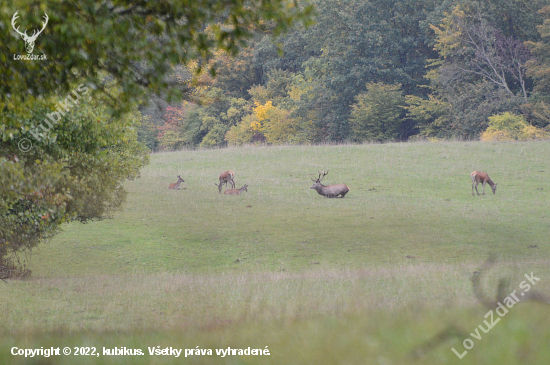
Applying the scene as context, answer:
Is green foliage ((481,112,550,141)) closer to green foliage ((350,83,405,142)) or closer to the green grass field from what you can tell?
the green grass field

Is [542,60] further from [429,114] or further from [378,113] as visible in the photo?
[378,113]

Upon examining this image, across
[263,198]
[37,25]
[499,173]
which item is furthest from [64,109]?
[499,173]

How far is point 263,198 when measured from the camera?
29.2 m

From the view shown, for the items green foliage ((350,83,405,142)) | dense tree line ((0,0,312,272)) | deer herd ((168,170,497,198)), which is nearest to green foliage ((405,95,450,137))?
green foliage ((350,83,405,142))

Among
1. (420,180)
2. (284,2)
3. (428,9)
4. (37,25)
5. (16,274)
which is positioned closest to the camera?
(37,25)

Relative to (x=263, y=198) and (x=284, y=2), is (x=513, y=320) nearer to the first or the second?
(x=284, y=2)

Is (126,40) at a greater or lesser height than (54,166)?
greater

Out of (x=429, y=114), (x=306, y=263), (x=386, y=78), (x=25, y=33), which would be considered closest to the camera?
(x=25, y=33)

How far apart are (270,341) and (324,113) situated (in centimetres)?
5992

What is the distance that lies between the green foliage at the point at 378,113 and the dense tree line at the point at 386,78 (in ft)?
0.42

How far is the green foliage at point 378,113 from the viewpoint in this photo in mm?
56812

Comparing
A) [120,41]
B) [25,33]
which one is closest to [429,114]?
[120,41]

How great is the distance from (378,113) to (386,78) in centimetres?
481

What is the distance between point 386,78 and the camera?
5981 cm
